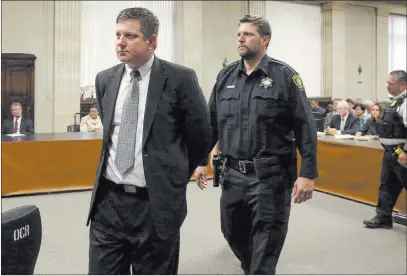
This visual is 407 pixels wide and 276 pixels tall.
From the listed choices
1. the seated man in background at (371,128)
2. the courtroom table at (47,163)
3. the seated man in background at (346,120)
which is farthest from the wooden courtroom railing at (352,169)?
the courtroom table at (47,163)

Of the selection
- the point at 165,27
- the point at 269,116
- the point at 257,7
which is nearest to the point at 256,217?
the point at 269,116

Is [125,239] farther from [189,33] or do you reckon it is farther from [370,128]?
[189,33]

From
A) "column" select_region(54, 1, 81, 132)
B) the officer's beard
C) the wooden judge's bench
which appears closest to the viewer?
the officer's beard

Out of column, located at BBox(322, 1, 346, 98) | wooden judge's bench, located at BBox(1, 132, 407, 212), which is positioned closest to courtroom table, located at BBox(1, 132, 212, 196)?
wooden judge's bench, located at BBox(1, 132, 407, 212)

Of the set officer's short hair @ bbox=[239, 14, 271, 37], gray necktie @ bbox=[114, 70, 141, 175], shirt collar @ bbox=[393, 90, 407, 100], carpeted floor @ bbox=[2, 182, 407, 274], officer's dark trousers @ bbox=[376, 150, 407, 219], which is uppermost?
officer's short hair @ bbox=[239, 14, 271, 37]

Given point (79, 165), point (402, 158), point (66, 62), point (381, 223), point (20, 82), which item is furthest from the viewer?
point (66, 62)

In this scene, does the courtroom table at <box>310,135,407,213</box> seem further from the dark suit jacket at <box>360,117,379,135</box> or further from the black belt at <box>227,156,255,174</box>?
the black belt at <box>227,156,255,174</box>

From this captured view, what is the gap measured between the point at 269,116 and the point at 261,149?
0.17 m

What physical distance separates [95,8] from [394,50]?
9657 mm

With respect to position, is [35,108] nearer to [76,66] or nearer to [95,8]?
[76,66]

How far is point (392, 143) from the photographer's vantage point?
13.9 feet

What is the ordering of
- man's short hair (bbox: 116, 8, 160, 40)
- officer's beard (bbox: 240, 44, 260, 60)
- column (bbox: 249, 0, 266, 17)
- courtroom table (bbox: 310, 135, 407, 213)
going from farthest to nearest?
column (bbox: 249, 0, 266, 17) → courtroom table (bbox: 310, 135, 407, 213) → officer's beard (bbox: 240, 44, 260, 60) → man's short hair (bbox: 116, 8, 160, 40)

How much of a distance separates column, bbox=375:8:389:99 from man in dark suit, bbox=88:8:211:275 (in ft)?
46.2

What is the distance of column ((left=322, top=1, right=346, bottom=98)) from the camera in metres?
13.7
